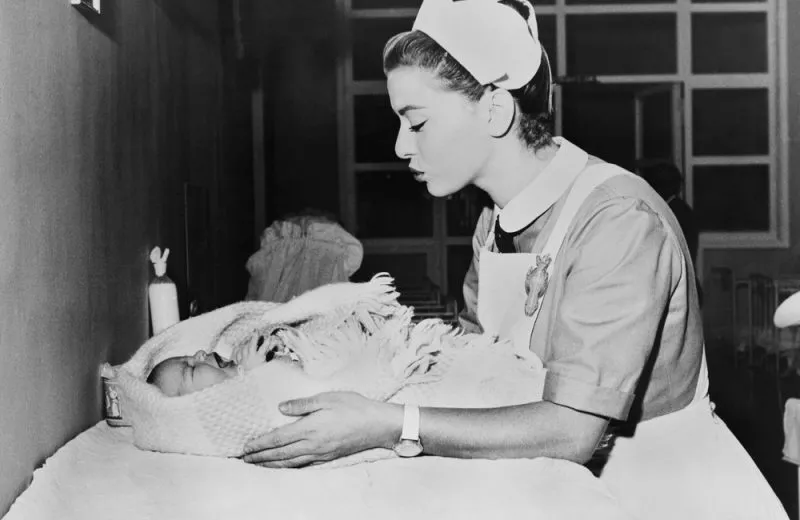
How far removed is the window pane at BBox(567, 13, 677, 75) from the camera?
6574 millimetres

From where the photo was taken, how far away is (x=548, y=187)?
180 cm

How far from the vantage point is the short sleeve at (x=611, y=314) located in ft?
4.79

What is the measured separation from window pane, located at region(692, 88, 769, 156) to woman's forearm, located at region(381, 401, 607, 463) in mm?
5746

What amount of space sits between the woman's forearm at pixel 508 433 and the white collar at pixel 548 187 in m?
0.47

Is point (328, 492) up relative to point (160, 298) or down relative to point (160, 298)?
down

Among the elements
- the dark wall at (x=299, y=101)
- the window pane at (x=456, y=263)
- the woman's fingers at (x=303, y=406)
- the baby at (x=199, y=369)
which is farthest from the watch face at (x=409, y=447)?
the window pane at (x=456, y=263)

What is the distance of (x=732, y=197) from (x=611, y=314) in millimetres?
5555

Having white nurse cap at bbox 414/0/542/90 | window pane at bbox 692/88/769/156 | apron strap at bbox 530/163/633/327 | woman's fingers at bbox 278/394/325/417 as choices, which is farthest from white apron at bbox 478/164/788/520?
window pane at bbox 692/88/769/156

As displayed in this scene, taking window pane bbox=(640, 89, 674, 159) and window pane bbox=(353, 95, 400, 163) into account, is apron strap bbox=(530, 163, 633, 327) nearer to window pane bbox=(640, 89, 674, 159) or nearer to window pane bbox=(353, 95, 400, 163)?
window pane bbox=(353, 95, 400, 163)

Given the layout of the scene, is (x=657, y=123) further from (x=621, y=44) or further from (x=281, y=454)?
(x=281, y=454)

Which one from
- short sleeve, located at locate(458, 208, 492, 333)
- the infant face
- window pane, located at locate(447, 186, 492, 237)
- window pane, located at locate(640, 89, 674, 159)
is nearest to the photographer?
the infant face

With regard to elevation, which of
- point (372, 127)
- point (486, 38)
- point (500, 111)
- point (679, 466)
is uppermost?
point (372, 127)

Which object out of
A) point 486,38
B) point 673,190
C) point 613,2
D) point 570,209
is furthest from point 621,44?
point 570,209

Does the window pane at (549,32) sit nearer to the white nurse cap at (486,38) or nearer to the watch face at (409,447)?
the white nurse cap at (486,38)
